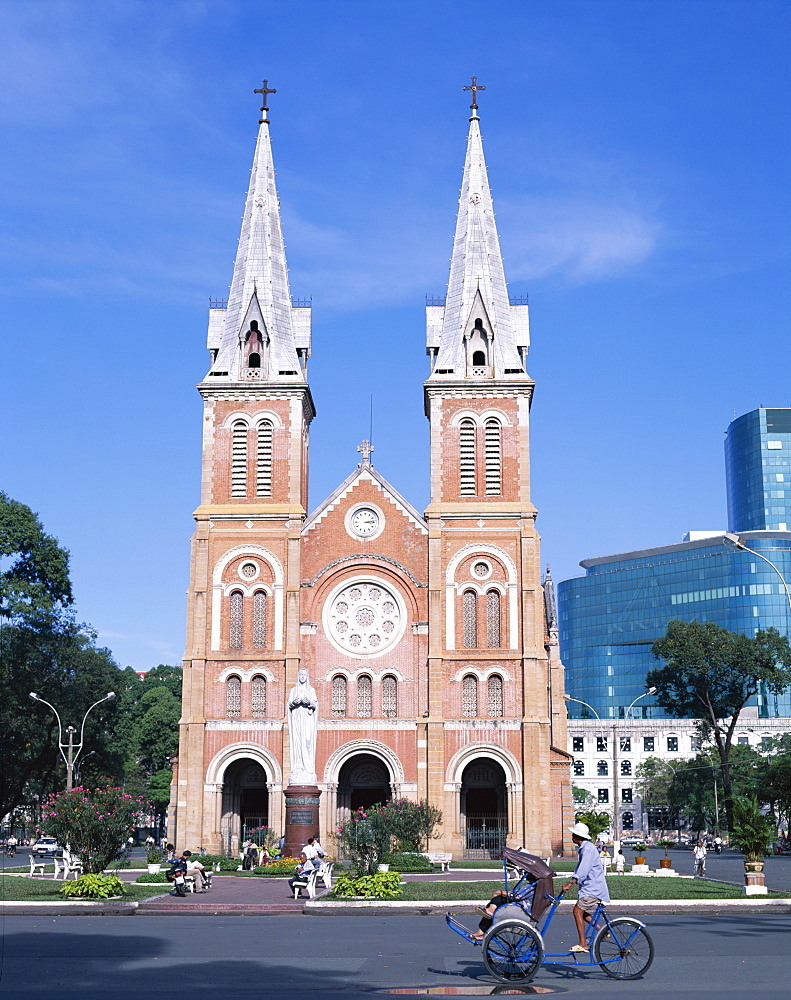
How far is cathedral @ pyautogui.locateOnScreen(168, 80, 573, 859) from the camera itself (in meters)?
50.3

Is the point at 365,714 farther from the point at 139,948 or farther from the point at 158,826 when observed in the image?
the point at 158,826

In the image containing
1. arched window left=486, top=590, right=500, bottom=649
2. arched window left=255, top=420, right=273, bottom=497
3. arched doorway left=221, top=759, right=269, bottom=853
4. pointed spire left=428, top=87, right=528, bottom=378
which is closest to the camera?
arched doorway left=221, top=759, right=269, bottom=853

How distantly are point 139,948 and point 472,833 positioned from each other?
1371 inches

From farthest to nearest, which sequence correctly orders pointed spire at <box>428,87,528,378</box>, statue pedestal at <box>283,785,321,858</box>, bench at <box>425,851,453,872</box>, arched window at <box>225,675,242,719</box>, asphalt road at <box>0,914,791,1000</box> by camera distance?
1. pointed spire at <box>428,87,528,378</box>
2. arched window at <box>225,675,242,719</box>
3. statue pedestal at <box>283,785,321,858</box>
4. bench at <box>425,851,453,872</box>
5. asphalt road at <box>0,914,791,1000</box>

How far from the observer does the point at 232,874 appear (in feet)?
134

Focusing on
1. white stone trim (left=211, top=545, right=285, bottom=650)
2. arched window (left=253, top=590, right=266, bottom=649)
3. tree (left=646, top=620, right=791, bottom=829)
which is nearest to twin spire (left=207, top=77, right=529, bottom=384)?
white stone trim (left=211, top=545, right=285, bottom=650)

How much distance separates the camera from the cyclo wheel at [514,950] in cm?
1424

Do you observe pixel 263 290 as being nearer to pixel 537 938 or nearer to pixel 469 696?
pixel 469 696

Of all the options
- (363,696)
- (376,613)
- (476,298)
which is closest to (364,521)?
(376,613)

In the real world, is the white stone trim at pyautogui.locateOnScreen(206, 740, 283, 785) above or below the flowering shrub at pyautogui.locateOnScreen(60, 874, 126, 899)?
above

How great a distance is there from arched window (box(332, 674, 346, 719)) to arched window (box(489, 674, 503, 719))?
246 inches

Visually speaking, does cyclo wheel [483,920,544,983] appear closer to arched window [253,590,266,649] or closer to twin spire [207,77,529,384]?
arched window [253,590,266,649]

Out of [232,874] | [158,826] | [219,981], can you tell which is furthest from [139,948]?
[158,826]

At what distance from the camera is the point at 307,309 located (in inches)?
2296
